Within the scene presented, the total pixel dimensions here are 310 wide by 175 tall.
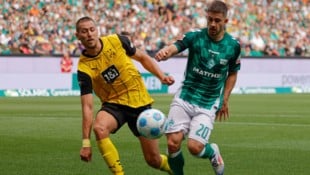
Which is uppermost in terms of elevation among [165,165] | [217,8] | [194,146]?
[217,8]

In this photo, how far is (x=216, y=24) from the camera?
9844mm

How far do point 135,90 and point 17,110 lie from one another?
1562 centimetres

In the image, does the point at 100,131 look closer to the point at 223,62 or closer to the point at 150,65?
the point at 150,65

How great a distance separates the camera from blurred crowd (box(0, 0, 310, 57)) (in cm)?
3466

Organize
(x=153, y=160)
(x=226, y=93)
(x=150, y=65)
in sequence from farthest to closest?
(x=226, y=93)
(x=153, y=160)
(x=150, y=65)

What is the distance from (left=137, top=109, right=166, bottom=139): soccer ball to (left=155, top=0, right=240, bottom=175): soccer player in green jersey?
426 millimetres

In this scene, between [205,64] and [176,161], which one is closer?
[205,64]

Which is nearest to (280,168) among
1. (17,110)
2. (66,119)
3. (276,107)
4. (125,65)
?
(125,65)

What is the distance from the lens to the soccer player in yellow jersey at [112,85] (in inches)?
377

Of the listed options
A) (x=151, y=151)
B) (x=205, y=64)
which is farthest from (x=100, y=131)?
(x=205, y=64)

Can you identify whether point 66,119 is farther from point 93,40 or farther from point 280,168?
point 93,40

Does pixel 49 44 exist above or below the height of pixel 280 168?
below

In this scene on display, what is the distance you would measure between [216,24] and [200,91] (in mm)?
878

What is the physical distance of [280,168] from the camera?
11.8m
